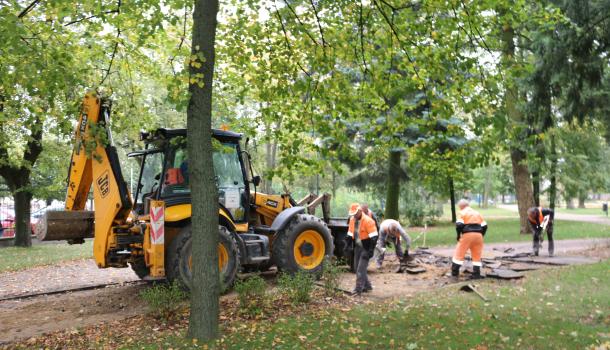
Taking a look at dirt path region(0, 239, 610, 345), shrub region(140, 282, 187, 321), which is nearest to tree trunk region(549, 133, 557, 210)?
dirt path region(0, 239, 610, 345)

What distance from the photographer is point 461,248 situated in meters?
11.5

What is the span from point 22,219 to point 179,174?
15.4 meters

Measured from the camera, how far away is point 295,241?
10.9m

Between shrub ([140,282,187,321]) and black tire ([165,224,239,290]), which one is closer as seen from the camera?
shrub ([140,282,187,321])

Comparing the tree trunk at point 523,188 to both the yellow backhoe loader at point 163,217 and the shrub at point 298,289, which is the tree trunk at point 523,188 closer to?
the yellow backhoe loader at point 163,217

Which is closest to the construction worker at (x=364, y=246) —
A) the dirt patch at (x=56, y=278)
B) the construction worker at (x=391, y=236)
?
the construction worker at (x=391, y=236)

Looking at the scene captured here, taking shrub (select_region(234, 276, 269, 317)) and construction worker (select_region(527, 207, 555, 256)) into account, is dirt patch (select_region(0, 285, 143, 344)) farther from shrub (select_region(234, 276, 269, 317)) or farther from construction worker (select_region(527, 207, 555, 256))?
construction worker (select_region(527, 207, 555, 256))

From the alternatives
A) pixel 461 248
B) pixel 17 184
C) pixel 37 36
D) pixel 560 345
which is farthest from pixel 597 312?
pixel 17 184

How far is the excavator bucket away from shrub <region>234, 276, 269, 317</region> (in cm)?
300

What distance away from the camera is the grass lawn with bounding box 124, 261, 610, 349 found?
21.5ft

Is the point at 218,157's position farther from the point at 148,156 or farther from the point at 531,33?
the point at 531,33

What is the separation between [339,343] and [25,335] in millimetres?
4365

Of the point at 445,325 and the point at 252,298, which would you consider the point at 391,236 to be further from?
the point at 445,325

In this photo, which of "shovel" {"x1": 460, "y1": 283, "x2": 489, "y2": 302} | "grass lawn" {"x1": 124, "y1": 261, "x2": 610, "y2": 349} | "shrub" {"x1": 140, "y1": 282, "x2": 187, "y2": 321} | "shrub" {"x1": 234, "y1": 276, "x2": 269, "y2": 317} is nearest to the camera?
"grass lawn" {"x1": 124, "y1": 261, "x2": 610, "y2": 349}
